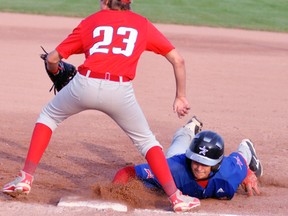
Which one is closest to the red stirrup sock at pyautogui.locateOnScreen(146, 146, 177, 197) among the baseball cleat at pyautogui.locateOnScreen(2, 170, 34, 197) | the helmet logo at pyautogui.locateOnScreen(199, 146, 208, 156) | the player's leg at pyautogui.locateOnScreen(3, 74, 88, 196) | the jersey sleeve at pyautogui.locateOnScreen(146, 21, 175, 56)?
the helmet logo at pyautogui.locateOnScreen(199, 146, 208, 156)

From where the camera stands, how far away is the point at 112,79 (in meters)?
5.04

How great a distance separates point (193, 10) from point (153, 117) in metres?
14.0

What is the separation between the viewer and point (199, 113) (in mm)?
9617

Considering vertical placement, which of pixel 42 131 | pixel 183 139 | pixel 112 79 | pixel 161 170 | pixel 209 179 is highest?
pixel 112 79

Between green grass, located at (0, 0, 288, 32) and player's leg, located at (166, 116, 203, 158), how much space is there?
506 inches

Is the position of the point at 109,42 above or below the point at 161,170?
above

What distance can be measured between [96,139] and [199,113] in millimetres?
2060

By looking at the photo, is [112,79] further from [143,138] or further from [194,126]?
[194,126]

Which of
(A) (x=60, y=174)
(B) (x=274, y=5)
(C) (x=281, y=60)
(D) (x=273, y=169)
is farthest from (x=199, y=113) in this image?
(B) (x=274, y=5)

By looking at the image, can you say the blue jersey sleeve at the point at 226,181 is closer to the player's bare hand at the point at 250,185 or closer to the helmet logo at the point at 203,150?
the player's bare hand at the point at 250,185

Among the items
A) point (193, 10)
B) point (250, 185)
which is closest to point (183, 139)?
point (250, 185)

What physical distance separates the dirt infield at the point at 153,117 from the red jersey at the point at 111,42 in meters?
0.96

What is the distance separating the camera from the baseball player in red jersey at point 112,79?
5.04m

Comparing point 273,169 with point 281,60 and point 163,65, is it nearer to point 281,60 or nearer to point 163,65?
point 163,65
